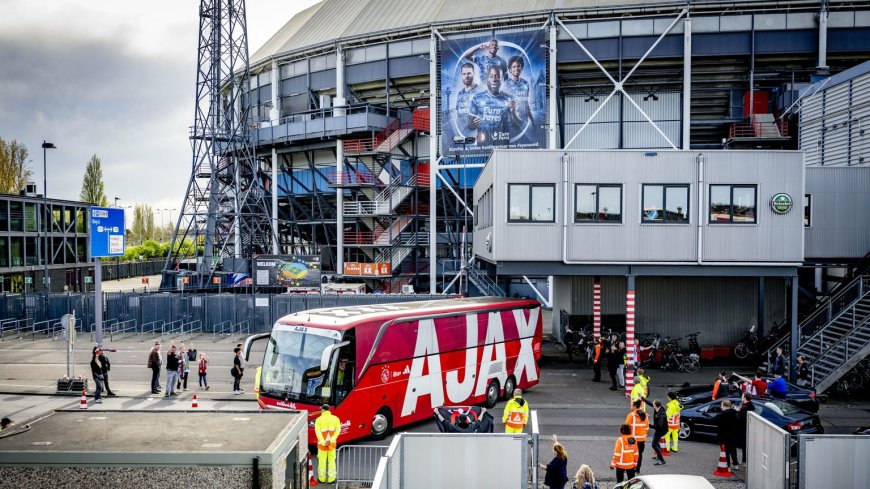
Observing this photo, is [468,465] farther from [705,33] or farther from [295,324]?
[705,33]

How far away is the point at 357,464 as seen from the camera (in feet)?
48.2

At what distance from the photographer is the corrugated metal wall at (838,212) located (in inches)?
1033

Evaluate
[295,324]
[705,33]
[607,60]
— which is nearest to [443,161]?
[607,60]

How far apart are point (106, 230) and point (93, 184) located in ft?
253

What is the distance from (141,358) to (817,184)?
2985 centimetres

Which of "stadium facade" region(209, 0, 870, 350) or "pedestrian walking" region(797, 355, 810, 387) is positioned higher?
"stadium facade" region(209, 0, 870, 350)

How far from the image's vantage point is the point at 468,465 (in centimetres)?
1093

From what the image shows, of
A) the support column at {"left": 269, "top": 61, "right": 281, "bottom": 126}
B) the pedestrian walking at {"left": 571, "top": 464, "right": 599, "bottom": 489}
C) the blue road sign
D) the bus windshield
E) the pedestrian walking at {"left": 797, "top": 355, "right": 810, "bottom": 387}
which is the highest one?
the support column at {"left": 269, "top": 61, "right": 281, "bottom": 126}

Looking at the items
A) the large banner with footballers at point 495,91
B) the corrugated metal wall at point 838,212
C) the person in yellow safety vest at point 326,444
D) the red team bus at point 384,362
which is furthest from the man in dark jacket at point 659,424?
the large banner with footballers at point 495,91

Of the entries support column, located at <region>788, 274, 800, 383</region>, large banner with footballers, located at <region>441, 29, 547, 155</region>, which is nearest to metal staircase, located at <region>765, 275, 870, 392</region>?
support column, located at <region>788, 274, 800, 383</region>

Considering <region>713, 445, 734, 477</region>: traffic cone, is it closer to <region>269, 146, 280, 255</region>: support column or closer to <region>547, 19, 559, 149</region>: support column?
<region>547, 19, 559, 149</region>: support column

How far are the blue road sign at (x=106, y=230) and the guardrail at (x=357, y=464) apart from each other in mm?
16293

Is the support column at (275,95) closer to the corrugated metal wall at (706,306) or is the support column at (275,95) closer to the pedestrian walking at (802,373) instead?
the corrugated metal wall at (706,306)

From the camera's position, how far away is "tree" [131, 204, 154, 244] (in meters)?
126
